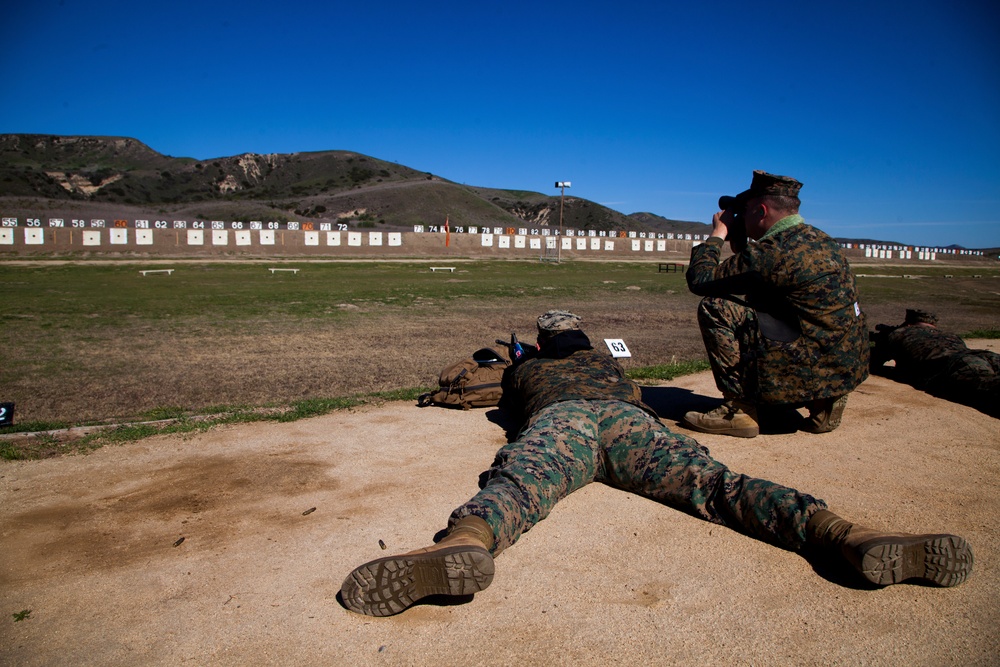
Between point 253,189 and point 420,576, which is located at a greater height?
point 253,189

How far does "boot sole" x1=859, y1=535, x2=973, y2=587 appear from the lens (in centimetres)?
272

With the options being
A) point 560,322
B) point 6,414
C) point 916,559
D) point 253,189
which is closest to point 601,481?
point 560,322

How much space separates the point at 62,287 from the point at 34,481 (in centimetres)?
1755

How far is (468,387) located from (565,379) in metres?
1.88

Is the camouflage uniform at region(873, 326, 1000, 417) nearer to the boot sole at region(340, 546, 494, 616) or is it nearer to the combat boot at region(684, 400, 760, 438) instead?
the combat boot at region(684, 400, 760, 438)

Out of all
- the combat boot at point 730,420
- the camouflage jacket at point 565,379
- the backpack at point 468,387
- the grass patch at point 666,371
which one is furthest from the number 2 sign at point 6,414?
the grass patch at point 666,371

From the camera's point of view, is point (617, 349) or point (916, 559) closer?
point (916, 559)

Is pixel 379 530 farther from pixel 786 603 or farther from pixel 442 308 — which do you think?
pixel 442 308

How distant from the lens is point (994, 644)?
8.20 feet

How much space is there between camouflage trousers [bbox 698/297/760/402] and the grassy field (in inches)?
110

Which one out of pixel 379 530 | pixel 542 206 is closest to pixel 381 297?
pixel 379 530

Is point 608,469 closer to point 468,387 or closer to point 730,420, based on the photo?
point 730,420

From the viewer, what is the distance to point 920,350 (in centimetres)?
687

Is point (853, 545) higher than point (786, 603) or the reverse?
higher
